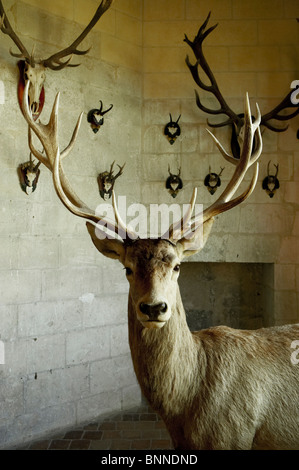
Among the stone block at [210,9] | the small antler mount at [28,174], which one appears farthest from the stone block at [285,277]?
the stone block at [210,9]

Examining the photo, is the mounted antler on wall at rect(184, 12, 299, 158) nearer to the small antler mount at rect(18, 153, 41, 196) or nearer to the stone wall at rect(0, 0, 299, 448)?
the stone wall at rect(0, 0, 299, 448)

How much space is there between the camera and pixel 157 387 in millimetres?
2258

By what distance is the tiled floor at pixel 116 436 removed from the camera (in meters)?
3.81

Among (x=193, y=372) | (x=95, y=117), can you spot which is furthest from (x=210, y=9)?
(x=193, y=372)

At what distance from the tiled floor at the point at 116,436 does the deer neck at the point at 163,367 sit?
1.77 metres

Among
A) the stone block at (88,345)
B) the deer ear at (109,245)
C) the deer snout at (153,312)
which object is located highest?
the deer ear at (109,245)

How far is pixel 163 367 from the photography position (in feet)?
7.42

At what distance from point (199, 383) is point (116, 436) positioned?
6.76ft

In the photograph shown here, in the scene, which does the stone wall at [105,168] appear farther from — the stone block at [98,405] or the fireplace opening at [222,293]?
the fireplace opening at [222,293]

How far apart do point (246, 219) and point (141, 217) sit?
3.73 ft

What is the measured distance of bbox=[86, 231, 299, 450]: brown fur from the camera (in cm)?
220

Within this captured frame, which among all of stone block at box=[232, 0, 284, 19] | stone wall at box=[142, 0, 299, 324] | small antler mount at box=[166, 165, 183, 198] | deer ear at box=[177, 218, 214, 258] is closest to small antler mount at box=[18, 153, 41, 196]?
stone wall at box=[142, 0, 299, 324]

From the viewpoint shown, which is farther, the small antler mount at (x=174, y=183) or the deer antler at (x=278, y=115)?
the small antler mount at (x=174, y=183)
